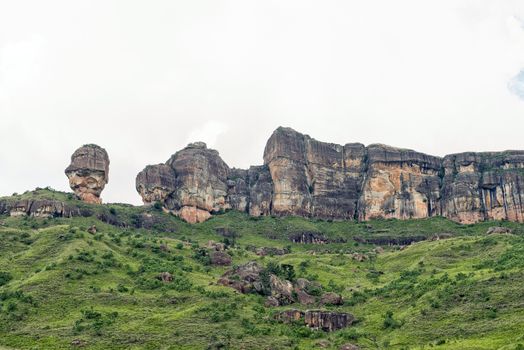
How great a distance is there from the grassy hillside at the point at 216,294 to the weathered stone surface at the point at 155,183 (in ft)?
87.7

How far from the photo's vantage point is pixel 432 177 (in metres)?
198

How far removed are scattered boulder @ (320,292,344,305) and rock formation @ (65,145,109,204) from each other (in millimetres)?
85796

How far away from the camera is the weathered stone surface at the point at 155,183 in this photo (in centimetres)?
18700

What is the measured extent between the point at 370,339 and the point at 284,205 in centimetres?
10037

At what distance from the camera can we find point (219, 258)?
13675 cm

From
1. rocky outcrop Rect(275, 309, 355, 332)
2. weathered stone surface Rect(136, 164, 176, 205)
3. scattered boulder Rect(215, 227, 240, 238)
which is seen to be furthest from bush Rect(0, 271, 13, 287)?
weathered stone surface Rect(136, 164, 176, 205)

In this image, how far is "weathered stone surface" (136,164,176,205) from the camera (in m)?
187

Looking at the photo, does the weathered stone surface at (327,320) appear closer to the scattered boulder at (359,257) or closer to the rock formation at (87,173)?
the scattered boulder at (359,257)

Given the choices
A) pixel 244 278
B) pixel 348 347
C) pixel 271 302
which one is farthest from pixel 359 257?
pixel 348 347

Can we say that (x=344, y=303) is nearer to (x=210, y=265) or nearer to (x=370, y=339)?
(x=370, y=339)

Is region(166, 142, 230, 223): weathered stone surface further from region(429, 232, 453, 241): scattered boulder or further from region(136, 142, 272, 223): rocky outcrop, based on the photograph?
region(429, 232, 453, 241): scattered boulder

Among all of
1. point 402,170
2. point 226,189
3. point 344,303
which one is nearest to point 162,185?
point 226,189

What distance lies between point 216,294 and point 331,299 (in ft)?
66.7

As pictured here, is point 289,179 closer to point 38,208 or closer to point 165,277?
point 38,208
